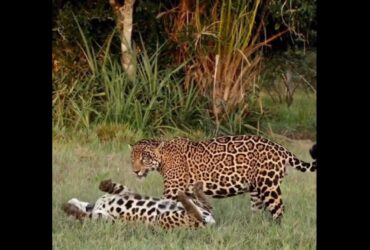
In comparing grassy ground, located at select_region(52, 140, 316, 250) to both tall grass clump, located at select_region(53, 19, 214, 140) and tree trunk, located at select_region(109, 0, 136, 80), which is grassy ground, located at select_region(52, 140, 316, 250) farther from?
tree trunk, located at select_region(109, 0, 136, 80)

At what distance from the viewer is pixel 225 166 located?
450 cm

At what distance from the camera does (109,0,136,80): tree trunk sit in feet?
23.4

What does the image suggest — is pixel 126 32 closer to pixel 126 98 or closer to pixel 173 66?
pixel 173 66

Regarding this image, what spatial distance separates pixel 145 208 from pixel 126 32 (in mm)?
3026

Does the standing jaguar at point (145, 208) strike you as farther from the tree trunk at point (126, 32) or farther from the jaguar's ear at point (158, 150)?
the tree trunk at point (126, 32)

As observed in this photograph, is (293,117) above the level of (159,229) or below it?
below

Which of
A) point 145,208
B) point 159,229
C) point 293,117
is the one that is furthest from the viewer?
point 293,117

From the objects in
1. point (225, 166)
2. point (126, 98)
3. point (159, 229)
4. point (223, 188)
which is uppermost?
point (225, 166)

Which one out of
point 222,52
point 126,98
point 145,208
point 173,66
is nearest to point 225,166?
point 145,208

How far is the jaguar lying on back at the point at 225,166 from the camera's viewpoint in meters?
4.48

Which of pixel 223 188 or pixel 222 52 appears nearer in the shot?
pixel 223 188

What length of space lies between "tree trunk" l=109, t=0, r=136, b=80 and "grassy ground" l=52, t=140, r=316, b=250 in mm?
1883

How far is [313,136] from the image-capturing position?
6.86 meters
